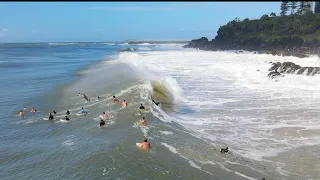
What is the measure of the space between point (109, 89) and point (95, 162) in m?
19.6

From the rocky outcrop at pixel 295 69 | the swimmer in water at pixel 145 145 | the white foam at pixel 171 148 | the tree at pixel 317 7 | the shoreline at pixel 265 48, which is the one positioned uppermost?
the tree at pixel 317 7

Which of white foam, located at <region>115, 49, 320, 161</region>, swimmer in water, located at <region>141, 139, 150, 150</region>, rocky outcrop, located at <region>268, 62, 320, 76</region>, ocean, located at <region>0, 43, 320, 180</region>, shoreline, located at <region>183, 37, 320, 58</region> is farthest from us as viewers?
shoreline, located at <region>183, 37, 320, 58</region>

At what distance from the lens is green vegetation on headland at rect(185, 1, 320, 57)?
84.3 meters

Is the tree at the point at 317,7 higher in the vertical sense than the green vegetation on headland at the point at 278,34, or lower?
higher

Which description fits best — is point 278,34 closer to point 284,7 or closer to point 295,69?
point 284,7

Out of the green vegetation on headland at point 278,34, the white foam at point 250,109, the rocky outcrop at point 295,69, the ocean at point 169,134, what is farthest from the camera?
the green vegetation on headland at point 278,34

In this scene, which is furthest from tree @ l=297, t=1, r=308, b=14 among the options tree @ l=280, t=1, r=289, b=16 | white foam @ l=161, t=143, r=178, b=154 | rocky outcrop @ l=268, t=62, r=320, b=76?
white foam @ l=161, t=143, r=178, b=154

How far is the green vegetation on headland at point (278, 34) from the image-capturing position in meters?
84.3

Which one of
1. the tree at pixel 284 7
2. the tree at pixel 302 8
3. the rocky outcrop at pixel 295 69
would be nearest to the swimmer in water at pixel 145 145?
the rocky outcrop at pixel 295 69

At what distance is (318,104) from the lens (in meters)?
26.7

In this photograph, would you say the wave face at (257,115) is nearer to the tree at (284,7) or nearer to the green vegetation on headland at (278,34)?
the green vegetation on headland at (278,34)

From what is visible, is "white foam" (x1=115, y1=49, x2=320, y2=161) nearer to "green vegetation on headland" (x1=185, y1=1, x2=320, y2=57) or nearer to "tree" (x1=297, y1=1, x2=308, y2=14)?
"green vegetation on headland" (x1=185, y1=1, x2=320, y2=57)

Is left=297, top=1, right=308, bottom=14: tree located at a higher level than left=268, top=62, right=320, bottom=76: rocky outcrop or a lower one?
higher

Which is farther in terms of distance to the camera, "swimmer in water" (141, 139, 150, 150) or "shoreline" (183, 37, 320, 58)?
"shoreline" (183, 37, 320, 58)
